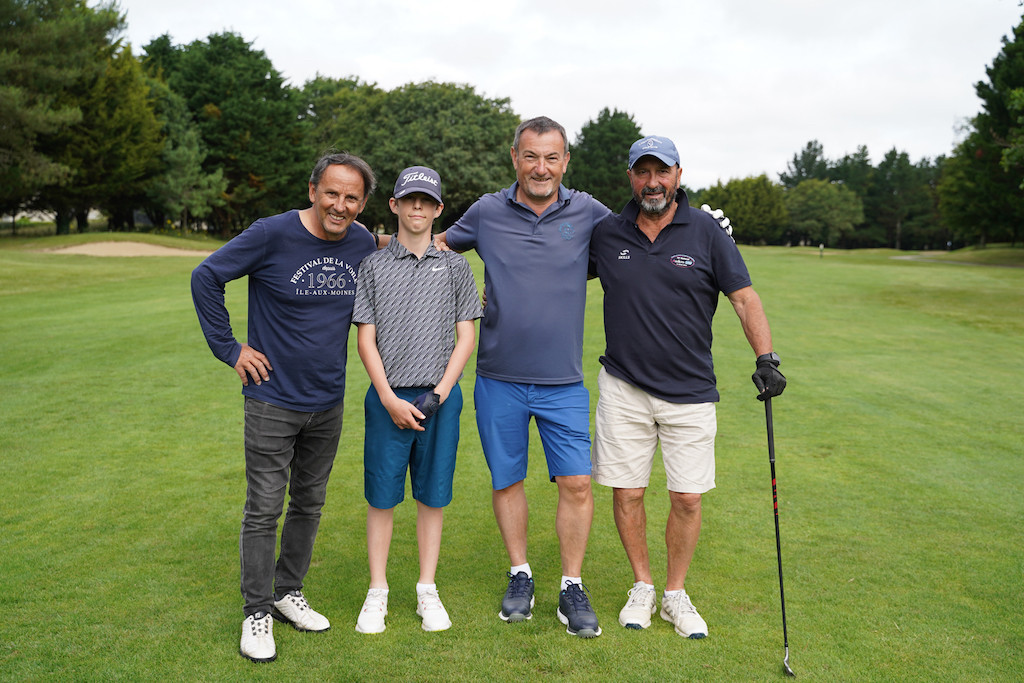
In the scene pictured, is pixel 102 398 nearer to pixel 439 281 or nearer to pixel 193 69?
pixel 439 281

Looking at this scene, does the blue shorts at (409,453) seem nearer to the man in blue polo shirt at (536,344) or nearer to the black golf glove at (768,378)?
the man in blue polo shirt at (536,344)

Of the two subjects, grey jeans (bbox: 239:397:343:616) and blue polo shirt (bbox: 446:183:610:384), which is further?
blue polo shirt (bbox: 446:183:610:384)

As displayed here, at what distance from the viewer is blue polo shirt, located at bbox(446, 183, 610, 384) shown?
393cm

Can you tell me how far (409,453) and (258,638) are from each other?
1.09 metres

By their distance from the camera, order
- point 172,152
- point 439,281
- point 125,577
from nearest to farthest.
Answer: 1. point 439,281
2. point 125,577
3. point 172,152

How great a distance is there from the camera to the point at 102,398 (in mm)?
8484

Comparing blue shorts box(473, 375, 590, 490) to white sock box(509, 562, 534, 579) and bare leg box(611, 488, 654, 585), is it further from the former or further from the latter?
white sock box(509, 562, 534, 579)

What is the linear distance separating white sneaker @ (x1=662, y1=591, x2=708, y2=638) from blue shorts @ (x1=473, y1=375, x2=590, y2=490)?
751mm

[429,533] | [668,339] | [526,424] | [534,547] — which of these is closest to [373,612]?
[429,533]

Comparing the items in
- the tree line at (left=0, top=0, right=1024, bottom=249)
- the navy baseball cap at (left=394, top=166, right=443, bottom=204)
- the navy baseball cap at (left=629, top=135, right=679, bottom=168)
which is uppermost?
the tree line at (left=0, top=0, right=1024, bottom=249)

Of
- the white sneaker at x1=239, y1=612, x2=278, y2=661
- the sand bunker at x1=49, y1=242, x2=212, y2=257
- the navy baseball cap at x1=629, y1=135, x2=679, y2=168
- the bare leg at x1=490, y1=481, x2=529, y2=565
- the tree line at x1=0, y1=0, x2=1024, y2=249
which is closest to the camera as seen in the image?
the white sneaker at x1=239, y1=612, x2=278, y2=661

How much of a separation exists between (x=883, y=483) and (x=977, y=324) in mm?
11633

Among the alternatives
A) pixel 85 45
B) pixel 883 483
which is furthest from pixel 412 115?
pixel 883 483

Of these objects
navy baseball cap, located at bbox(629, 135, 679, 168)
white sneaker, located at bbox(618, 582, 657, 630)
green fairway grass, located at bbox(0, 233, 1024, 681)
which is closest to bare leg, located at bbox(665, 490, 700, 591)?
white sneaker, located at bbox(618, 582, 657, 630)
